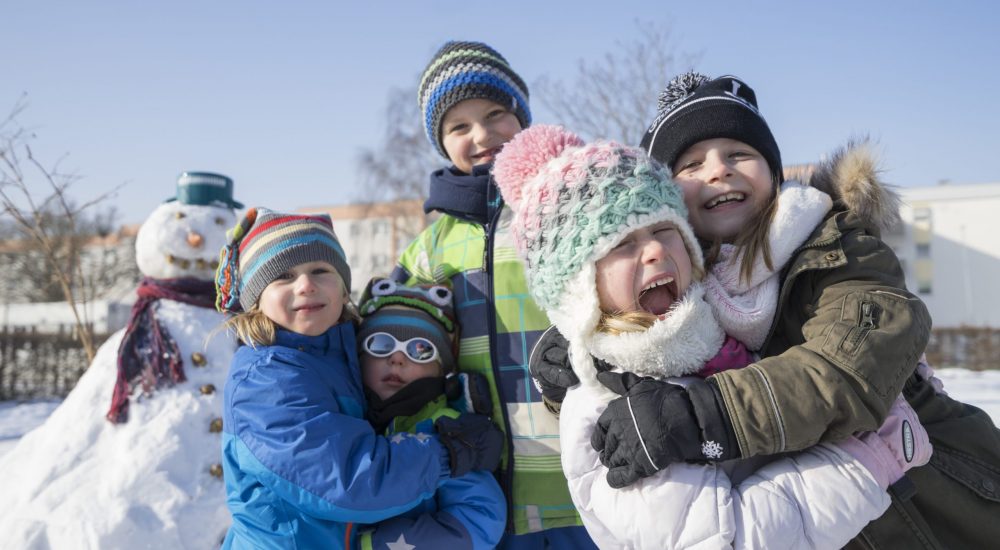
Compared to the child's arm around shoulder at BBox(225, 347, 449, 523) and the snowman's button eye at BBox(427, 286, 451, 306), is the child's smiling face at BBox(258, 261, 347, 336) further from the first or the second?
the snowman's button eye at BBox(427, 286, 451, 306)

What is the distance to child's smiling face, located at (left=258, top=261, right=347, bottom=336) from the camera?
2.27 meters

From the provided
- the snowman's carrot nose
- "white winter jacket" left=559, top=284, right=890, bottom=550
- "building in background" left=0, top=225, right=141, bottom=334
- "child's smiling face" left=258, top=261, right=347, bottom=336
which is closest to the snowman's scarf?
the snowman's carrot nose

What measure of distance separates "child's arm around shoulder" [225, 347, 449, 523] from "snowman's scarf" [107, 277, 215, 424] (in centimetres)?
215

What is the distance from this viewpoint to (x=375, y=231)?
27953 millimetres

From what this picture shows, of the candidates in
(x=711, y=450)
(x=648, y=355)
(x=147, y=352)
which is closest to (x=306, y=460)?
(x=648, y=355)

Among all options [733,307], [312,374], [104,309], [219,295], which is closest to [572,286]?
[733,307]

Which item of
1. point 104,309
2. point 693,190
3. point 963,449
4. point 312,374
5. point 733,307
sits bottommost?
point 104,309

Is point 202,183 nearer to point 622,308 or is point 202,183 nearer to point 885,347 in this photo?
point 622,308

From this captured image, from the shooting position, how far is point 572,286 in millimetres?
1649

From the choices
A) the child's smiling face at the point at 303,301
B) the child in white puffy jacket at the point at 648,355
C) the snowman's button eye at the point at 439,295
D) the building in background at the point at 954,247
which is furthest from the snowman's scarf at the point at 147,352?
the building in background at the point at 954,247

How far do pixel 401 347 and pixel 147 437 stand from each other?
87.6 inches

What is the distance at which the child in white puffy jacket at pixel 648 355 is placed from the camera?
136 centimetres

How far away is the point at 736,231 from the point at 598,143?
44cm

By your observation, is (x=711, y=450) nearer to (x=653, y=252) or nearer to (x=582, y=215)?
(x=653, y=252)
